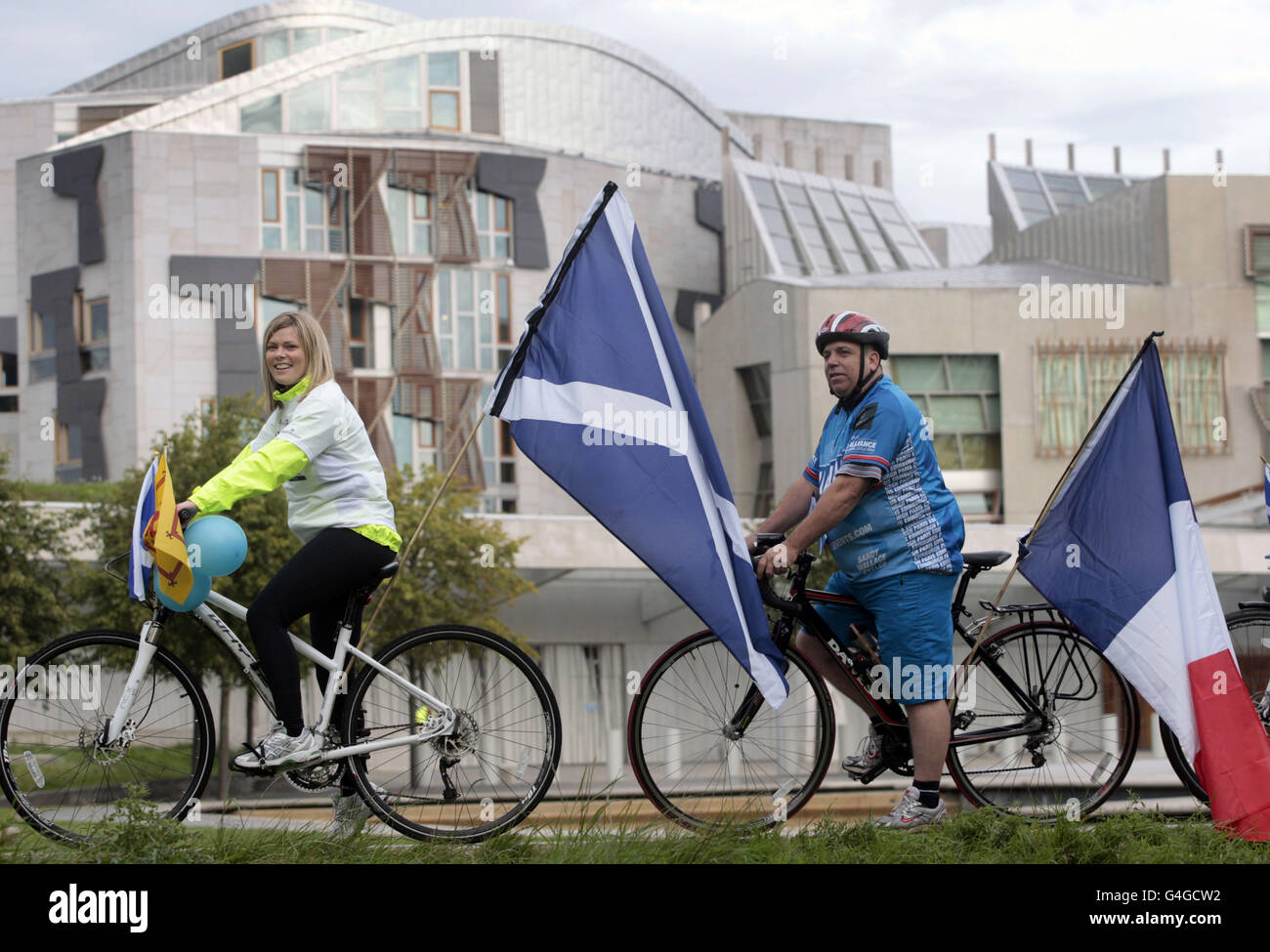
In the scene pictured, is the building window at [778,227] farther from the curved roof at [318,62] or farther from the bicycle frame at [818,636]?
the bicycle frame at [818,636]

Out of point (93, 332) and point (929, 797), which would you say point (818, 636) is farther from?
point (93, 332)

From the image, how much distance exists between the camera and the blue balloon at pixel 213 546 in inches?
200

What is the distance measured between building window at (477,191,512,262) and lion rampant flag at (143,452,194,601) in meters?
43.0

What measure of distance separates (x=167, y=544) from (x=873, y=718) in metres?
2.62

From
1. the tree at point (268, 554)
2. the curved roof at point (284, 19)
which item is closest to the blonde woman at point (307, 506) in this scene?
the tree at point (268, 554)

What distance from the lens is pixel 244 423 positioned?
95.4 ft

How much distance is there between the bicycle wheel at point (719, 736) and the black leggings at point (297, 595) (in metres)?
1.14

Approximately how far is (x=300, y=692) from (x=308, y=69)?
4778cm

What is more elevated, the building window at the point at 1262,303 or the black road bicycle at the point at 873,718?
the building window at the point at 1262,303

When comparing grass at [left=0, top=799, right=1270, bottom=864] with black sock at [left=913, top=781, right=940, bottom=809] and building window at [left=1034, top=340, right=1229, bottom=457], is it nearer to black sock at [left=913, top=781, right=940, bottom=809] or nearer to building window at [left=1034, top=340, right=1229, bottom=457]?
black sock at [left=913, top=781, right=940, bottom=809]
